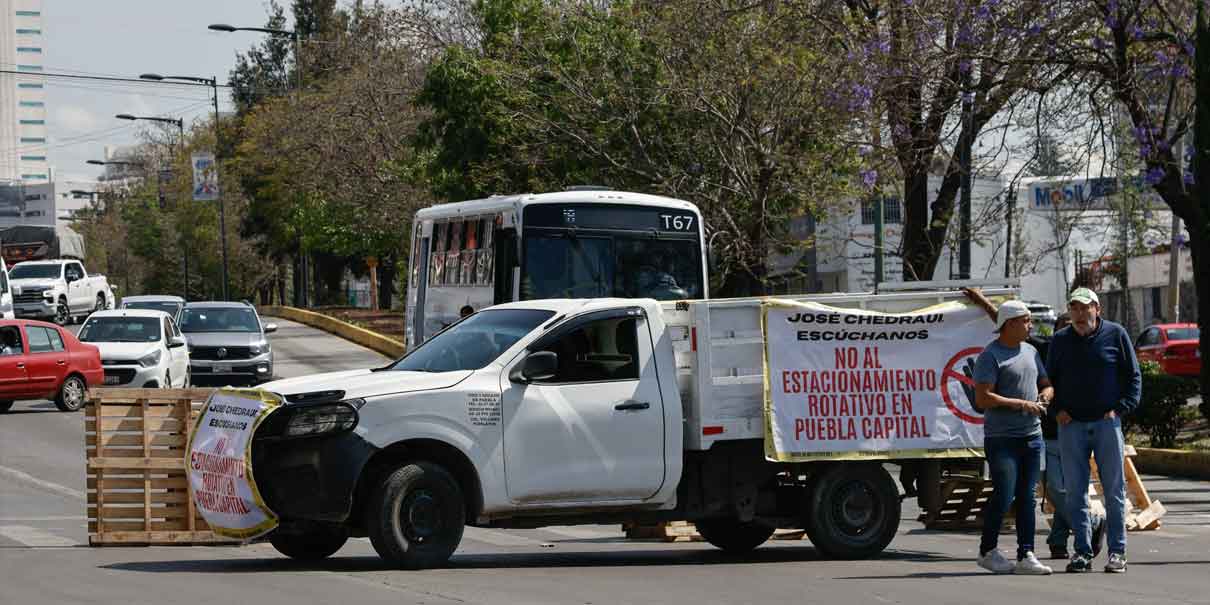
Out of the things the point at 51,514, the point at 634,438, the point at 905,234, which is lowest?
the point at 51,514

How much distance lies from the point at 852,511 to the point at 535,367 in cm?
271

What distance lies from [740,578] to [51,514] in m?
8.28

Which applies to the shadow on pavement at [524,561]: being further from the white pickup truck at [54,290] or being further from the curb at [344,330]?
the white pickup truck at [54,290]

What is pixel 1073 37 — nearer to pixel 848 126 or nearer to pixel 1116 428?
pixel 848 126

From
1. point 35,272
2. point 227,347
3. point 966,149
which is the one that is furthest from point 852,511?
point 35,272

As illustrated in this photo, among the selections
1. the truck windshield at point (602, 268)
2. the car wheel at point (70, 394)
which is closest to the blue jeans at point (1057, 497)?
the truck windshield at point (602, 268)

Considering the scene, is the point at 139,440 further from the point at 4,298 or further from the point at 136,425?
the point at 4,298

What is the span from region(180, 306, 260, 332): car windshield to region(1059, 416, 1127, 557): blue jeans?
25025 millimetres

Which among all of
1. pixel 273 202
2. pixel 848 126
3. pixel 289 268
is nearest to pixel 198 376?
pixel 848 126

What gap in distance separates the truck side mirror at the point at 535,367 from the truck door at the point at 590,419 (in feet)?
0.15

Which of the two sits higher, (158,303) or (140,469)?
(158,303)

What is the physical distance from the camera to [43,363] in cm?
2802

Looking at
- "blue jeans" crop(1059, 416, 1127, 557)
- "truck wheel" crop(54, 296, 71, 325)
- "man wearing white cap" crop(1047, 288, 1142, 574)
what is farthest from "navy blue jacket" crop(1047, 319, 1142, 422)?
"truck wheel" crop(54, 296, 71, 325)

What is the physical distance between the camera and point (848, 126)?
94.8 ft
